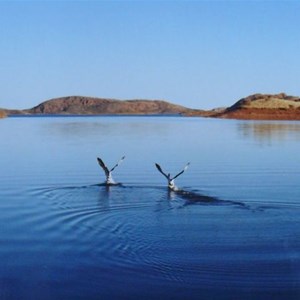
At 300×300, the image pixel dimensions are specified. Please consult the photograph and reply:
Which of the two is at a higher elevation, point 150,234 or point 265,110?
point 265,110

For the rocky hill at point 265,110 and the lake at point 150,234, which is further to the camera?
the rocky hill at point 265,110

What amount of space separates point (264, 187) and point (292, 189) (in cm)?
113

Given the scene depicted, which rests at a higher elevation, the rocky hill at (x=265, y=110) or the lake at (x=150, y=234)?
the rocky hill at (x=265, y=110)

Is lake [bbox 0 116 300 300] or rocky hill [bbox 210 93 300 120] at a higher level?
rocky hill [bbox 210 93 300 120]

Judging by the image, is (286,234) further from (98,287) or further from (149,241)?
(98,287)

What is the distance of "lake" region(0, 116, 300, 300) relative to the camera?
407 inches

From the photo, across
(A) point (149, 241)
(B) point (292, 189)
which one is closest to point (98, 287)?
(A) point (149, 241)

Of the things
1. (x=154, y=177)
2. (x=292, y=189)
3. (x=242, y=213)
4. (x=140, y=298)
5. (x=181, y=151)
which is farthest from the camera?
(x=181, y=151)

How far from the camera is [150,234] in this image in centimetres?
1423

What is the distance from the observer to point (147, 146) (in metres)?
42.8

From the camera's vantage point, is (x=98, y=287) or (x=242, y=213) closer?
(x=98, y=287)

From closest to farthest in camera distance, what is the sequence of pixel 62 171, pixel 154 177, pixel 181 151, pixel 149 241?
pixel 149 241 < pixel 154 177 < pixel 62 171 < pixel 181 151

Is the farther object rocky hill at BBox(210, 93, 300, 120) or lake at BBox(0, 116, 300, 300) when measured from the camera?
rocky hill at BBox(210, 93, 300, 120)

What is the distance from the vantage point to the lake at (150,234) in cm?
1034
